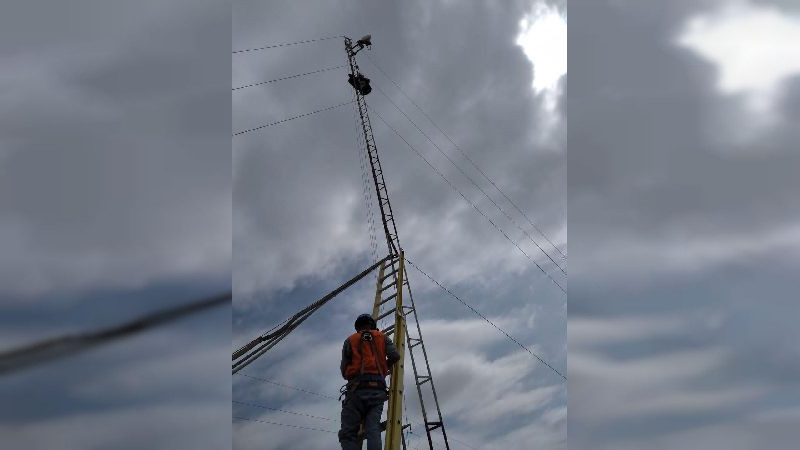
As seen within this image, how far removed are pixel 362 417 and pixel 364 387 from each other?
533 millimetres

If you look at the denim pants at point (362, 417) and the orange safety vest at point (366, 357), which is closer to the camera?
the denim pants at point (362, 417)

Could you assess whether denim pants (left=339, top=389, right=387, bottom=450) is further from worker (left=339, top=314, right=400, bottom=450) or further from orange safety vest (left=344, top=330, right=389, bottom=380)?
orange safety vest (left=344, top=330, right=389, bottom=380)

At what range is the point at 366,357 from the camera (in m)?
10.2

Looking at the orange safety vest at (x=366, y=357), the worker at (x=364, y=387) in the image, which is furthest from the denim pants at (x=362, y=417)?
the orange safety vest at (x=366, y=357)

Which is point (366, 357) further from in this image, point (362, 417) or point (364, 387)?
point (362, 417)

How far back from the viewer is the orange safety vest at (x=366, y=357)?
10.2 metres

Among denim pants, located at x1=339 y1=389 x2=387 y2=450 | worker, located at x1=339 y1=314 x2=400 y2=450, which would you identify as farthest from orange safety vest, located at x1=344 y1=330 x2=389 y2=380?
denim pants, located at x1=339 y1=389 x2=387 y2=450

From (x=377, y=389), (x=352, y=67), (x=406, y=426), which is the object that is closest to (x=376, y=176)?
(x=352, y=67)

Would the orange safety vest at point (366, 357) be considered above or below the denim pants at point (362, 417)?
above

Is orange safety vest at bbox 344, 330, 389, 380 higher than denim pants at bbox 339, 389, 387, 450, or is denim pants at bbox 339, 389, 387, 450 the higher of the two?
orange safety vest at bbox 344, 330, 389, 380

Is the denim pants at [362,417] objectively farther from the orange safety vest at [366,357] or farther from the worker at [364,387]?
the orange safety vest at [366,357]

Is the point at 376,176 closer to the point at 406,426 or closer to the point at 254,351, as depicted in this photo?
the point at 254,351

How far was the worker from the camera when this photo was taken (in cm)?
1011

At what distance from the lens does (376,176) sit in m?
22.8
